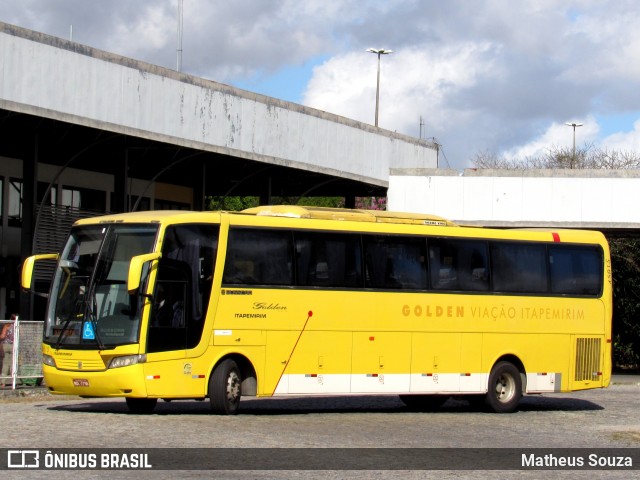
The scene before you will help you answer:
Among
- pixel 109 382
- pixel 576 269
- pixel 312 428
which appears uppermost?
pixel 576 269

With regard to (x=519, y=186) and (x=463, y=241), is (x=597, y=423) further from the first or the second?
(x=519, y=186)

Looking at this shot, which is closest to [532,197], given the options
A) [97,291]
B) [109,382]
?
[97,291]

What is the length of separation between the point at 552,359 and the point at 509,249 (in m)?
2.33

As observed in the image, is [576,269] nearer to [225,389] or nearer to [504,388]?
[504,388]

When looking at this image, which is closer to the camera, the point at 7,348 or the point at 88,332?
the point at 88,332

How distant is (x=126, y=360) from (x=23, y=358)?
8.97 m

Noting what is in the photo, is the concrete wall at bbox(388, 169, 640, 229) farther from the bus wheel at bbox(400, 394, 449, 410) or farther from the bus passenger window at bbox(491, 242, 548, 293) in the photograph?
the bus passenger window at bbox(491, 242, 548, 293)

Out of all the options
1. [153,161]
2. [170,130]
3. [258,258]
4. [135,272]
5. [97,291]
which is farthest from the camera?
Answer: [153,161]

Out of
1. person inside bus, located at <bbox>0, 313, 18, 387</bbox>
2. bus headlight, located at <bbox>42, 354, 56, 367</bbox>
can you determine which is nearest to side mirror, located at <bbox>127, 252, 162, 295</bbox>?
bus headlight, located at <bbox>42, 354, 56, 367</bbox>

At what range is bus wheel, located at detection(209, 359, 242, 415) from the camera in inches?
784

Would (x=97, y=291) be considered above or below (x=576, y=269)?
below

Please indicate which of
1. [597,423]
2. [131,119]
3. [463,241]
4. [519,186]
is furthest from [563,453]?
[519,186]

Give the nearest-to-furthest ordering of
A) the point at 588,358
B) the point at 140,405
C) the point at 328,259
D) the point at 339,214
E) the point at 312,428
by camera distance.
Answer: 1. the point at 312,428
2. the point at 140,405
3. the point at 328,259
4. the point at 339,214
5. the point at 588,358

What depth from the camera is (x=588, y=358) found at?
24906 mm
